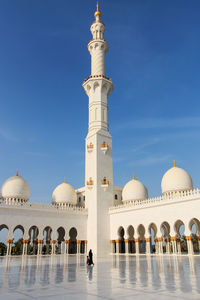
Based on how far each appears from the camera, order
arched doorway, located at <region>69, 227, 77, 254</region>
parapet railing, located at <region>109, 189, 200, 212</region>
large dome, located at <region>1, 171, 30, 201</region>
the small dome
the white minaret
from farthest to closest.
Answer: arched doorway, located at <region>69, 227, 77, 254</region> → the small dome → the white minaret → large dome, located at <region>1, 171, 30, 201</region> → parapet railing, located at <region>109, 189, 200, 212</region>

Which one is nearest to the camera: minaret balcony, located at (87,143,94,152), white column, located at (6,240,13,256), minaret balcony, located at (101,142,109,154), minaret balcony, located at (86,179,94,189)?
white column, located at (6,240,13,256)

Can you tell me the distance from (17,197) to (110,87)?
655 inches

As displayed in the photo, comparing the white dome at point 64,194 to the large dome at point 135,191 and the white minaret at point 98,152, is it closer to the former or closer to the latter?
the white minaret at point 98,152

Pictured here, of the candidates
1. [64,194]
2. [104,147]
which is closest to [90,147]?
[104,147]

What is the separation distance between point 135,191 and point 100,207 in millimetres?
4305

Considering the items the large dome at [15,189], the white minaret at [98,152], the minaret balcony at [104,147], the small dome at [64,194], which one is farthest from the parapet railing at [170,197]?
the large dome at [15,189]

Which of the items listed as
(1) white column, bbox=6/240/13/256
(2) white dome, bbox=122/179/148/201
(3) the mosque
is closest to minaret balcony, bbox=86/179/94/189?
(3) the mosque

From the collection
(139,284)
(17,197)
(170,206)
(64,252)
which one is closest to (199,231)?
(170,206)

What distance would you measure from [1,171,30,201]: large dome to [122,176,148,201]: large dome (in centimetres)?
1070

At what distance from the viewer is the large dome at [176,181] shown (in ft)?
84.1

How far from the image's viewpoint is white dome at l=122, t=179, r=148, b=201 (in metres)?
29.9

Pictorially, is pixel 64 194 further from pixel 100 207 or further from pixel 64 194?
pixel 100 207

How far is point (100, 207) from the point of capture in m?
28.7

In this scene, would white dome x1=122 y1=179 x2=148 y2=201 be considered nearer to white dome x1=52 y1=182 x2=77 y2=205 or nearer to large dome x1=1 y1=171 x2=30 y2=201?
white dome x1=52 y1=182 x2=77 y2=205
